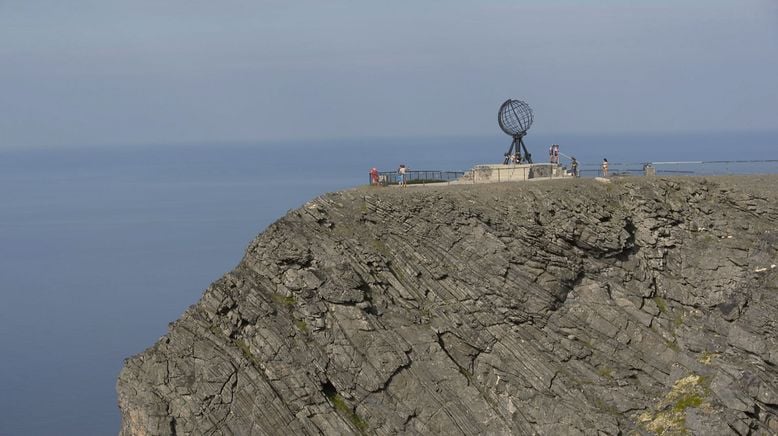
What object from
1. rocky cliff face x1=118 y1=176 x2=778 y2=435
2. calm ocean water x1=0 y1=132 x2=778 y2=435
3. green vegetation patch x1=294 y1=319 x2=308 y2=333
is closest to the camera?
rocky cliff face x1=118 y1=176 x2=778 y2=435

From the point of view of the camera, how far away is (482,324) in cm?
4759

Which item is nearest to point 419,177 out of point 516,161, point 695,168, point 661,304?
point 516,161

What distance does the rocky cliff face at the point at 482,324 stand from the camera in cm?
4525

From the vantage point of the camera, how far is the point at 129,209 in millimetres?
196125

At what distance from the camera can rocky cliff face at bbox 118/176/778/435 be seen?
45250 mm

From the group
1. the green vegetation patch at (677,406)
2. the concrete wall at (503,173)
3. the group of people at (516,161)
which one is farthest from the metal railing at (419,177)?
the green vegetation patch at (677,406)

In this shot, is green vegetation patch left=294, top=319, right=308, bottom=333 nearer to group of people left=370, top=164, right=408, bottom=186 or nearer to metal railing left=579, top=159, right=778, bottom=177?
group of people left=370, top=164, right=408, bottom=186

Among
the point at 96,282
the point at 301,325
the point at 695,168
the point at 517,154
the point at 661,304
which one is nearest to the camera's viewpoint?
the point at 301,325

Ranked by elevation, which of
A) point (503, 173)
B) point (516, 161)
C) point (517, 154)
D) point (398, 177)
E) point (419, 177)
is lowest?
point (419, 177)

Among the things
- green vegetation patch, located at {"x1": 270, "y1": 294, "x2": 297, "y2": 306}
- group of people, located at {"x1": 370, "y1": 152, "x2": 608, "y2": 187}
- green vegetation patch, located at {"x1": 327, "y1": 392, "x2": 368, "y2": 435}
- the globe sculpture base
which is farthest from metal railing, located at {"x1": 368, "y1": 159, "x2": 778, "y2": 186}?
green vegetation patch, located at {"x1": 327, "y1": 392, "x2": 368, "y2": 435}

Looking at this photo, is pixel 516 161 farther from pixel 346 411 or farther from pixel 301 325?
pixel 346 411

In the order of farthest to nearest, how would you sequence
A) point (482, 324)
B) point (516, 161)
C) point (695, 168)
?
point (516, 161) < point (695, 168) < point (482, 324)

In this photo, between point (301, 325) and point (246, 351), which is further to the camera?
point (301, 325)

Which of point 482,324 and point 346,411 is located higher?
point 482,324
